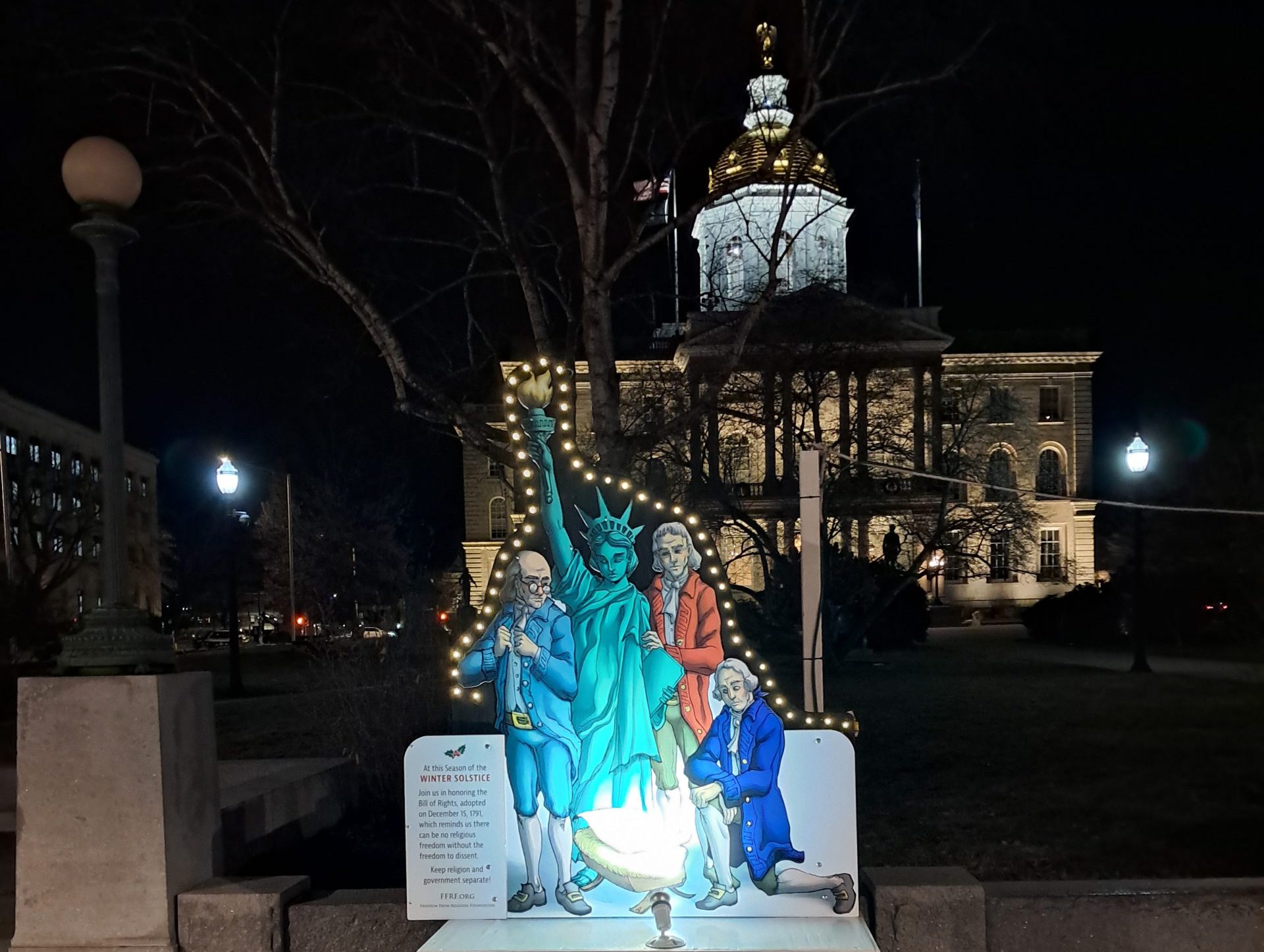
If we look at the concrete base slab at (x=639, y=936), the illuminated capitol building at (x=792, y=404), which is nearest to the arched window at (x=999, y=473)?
the illuminated capitol building at (x=792, y=404)

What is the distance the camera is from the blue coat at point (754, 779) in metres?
5.07

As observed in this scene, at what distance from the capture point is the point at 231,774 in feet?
32.7

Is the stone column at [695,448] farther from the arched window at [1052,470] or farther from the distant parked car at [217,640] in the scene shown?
the arched window at [1052,470]

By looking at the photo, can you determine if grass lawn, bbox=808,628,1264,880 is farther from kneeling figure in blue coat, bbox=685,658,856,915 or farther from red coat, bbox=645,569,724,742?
red coat, bbox=645,569,724,742

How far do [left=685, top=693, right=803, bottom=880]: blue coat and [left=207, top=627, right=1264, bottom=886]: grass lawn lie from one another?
3.80m

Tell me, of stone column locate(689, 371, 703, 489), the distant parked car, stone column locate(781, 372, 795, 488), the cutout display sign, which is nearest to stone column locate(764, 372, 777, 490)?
stone column locate(781, 372, 795, 488)

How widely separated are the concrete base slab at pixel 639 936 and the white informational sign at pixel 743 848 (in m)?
0.06

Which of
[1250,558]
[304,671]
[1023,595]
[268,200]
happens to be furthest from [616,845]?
[1023,595]

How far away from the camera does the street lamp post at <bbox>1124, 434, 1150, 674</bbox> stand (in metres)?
19.1

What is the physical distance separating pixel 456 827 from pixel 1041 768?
894 cm

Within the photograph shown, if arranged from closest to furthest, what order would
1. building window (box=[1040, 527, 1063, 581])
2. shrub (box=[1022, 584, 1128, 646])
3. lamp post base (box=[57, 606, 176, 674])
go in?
lamp post base (box=[57, 606, 176, 674]) < shrub (box=[1022, 584, 1128, 646]) < building window (box=[1040, 527, 1063, 581])

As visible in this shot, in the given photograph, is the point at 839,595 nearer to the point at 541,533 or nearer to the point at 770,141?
the point at 770,141

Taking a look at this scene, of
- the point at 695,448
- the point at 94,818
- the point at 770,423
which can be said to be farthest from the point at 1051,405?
the point at 94,818

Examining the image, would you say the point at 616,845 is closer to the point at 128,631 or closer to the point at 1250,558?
the point at 128,631
